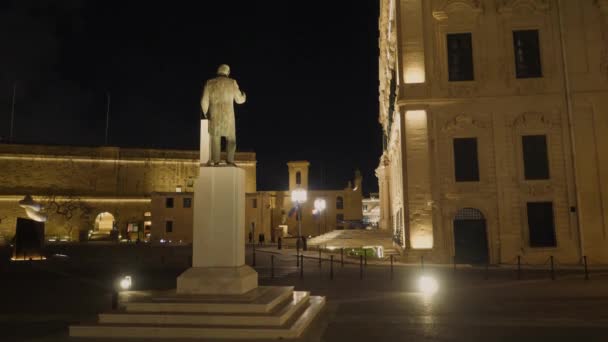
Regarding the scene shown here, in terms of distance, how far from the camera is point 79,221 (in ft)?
197

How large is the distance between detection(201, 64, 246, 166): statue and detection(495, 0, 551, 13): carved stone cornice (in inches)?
868

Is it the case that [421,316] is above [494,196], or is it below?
below

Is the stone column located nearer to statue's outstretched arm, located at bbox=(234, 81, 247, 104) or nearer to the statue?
the statue

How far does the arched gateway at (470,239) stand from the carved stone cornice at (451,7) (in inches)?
444

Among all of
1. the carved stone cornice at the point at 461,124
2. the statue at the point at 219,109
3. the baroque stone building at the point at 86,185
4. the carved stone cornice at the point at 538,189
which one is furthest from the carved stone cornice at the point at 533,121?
the baroque stone building at the point at 86,185

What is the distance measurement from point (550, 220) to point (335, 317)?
19.7 metres

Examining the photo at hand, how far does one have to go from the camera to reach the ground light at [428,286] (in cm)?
1403

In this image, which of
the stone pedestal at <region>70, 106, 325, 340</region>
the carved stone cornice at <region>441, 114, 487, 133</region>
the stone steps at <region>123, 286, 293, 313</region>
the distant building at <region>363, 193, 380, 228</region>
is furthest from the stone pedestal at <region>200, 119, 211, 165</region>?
the distant building at <region>363, 193, 380, 228</region>

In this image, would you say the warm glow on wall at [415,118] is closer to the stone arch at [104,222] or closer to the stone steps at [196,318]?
the stone steps at [196,318]

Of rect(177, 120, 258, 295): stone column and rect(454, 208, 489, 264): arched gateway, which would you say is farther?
rect(454, 208, 489, 264): arched gateway

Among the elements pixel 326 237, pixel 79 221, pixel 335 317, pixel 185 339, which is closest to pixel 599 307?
pixel 335 317

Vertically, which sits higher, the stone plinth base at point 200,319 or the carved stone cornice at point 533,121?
the carved stone cornice at point 533,121

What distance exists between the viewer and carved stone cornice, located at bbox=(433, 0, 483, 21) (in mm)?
26188

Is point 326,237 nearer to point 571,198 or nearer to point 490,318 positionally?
point 571,198
